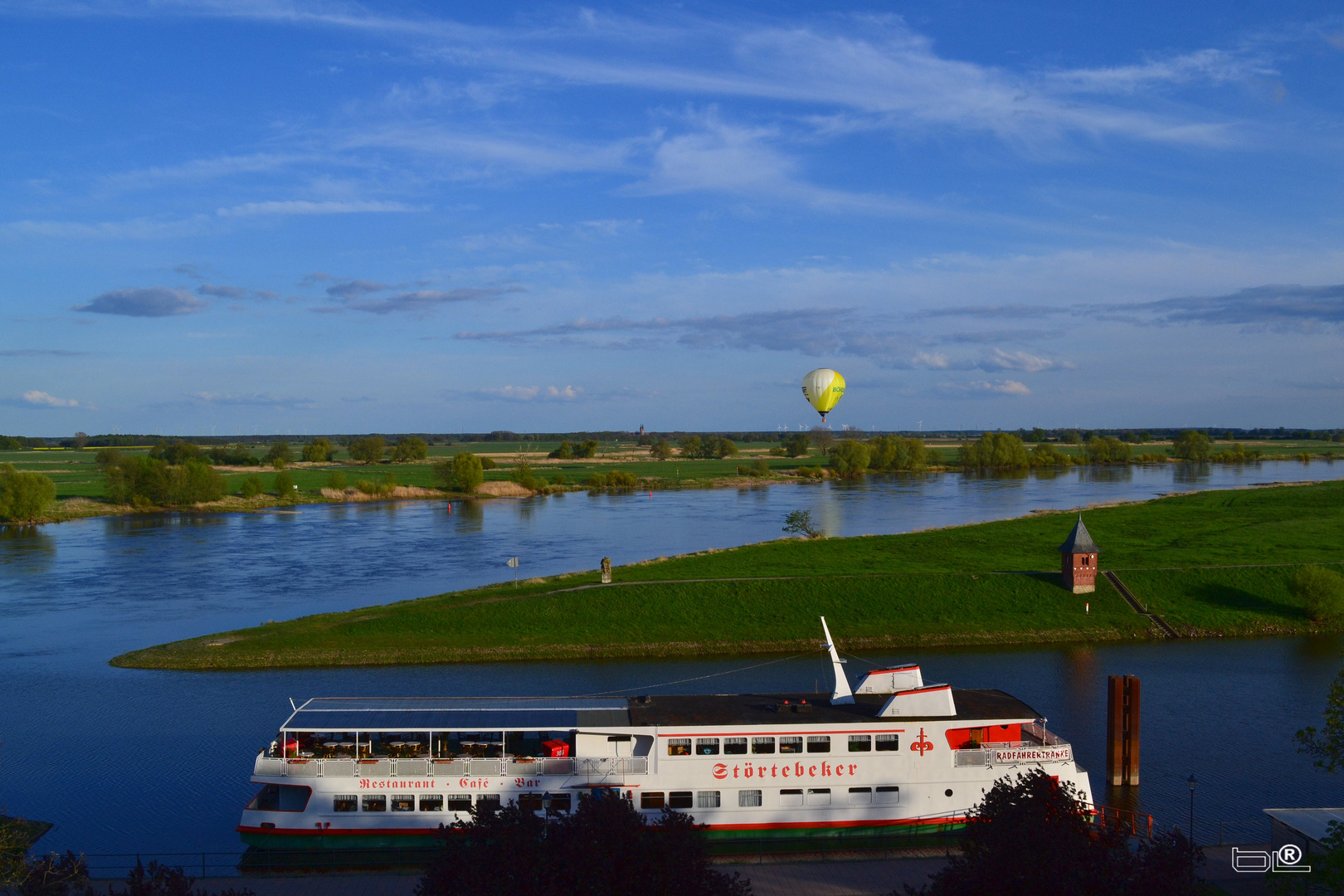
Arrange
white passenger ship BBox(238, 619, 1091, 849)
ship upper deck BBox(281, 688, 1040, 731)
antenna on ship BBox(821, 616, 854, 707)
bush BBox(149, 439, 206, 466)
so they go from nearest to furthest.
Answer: white passenger ship BBox(238, 619, 1091, 849), ship upper deck BBox(281, 688, 1040, 731), antenna on ship BBox(821, 616, 854, 707), bush BBox(149, 439, 206, 466)

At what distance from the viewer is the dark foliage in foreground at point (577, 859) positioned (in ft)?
48.2

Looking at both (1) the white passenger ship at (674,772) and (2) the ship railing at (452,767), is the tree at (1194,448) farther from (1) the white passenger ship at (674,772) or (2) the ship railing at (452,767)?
(2) the ship railing at (452,767)

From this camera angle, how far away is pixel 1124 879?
1521 centimetres

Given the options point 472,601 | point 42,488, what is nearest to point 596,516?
point 472,601

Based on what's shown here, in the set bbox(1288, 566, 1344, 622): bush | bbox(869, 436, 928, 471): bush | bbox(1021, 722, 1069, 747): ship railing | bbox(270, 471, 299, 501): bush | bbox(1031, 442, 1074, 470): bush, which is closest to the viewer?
bbox(1021, 722, 1069, 747): ship railing

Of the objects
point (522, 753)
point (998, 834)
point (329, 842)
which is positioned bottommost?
point (329, 842)

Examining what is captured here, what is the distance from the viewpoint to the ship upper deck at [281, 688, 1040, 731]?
26.0 metres

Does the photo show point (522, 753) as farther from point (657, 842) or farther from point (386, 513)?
point (386, 513)

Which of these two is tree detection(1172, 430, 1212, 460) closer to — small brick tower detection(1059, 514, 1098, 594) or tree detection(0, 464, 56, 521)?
small brick tower detection(1059, 514, 1098, 594)

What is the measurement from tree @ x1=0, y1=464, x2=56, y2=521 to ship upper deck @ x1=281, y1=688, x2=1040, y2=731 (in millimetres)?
93405

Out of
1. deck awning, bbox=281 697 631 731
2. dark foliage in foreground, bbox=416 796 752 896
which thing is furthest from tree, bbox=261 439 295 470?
dark foliage in foreground, bbox=416 796 752 896

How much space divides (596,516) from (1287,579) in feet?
217

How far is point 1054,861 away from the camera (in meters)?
14.7

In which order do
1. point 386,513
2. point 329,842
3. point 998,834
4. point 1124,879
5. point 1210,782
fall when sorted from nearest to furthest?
point 1124,879, point 998,834, point 329,842, point 1210,782, point 386,513
